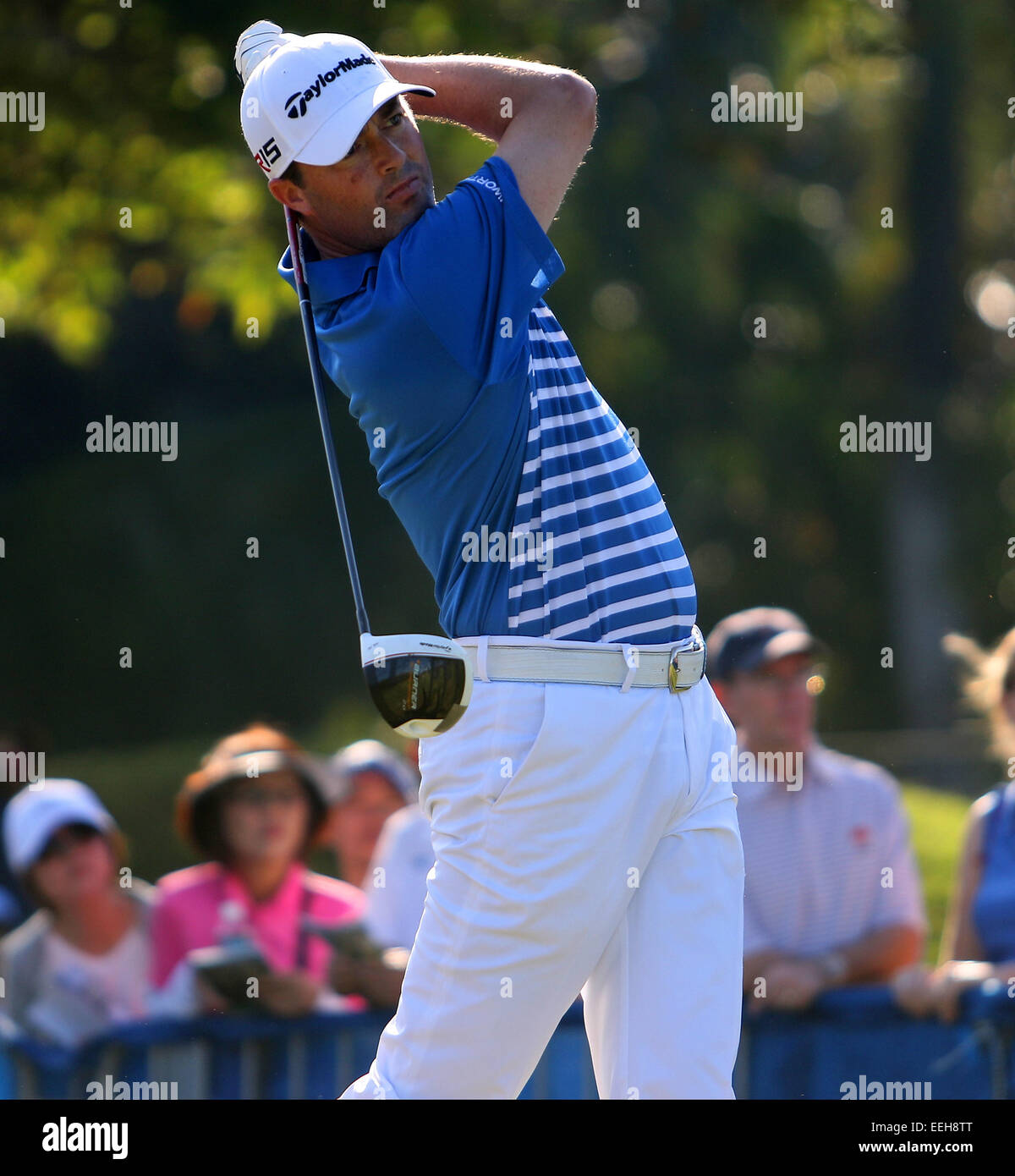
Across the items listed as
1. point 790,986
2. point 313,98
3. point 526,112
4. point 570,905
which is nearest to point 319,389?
point 313,98

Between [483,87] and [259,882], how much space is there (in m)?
2.97

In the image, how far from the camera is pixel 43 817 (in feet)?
17.5

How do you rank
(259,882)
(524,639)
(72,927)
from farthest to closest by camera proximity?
(259,882) < (72,927) < (524,639)

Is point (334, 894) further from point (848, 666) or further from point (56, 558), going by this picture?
point (848, 666)

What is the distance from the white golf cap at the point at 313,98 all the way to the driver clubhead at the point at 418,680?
0.82 meters

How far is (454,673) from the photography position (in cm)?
278

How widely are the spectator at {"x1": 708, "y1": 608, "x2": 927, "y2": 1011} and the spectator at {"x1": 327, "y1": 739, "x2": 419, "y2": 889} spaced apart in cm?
122

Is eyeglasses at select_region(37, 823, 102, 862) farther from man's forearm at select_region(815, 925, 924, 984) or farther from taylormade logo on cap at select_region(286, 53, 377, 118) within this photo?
taylormade logo on cap at select_region(286, 53, 377, 118)

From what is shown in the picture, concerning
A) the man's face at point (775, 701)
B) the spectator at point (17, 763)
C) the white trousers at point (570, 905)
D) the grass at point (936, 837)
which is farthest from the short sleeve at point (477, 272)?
the grass at point (936, 837)

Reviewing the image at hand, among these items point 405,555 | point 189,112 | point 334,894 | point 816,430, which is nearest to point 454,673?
point 334,894

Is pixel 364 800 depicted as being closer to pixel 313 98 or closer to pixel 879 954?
pixel 879 954

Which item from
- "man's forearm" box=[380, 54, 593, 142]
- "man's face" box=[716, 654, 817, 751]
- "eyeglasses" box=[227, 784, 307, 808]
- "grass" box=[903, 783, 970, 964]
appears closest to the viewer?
"man's forearm" box=[380, 54, 593, 142]

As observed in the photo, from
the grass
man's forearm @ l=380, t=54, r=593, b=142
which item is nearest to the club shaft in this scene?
man's forearm @ l=380, t=54, r=593, b=142

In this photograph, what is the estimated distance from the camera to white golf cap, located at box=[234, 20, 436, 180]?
113 inches
